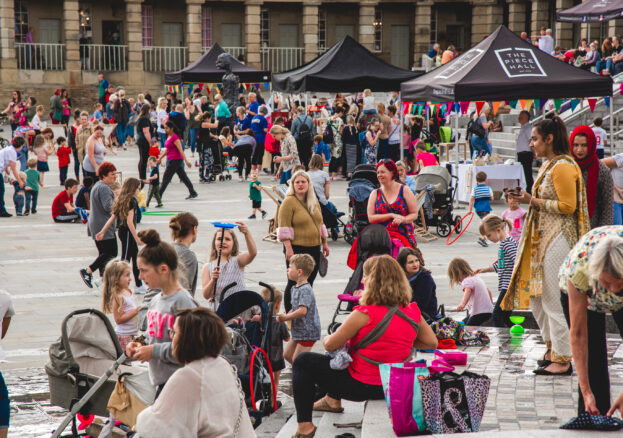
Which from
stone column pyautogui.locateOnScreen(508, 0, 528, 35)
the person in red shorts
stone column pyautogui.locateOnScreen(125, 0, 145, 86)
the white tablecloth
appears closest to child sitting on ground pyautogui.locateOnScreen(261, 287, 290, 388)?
the person in red shorts

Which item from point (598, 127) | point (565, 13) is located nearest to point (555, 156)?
point (598, 127)

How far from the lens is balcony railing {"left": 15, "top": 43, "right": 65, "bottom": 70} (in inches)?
1766

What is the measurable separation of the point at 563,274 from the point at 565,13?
21733 mm

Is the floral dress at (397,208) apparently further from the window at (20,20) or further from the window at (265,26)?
the window at (265,26)

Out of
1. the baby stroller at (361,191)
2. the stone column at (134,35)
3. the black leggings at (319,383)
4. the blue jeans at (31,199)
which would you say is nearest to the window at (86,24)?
the stone column at (134,35)

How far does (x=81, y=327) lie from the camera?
6.45 metres

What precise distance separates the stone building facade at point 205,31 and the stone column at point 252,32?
5 cm

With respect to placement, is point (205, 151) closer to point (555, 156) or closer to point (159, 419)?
point (555, 156)

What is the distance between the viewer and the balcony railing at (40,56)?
147ft

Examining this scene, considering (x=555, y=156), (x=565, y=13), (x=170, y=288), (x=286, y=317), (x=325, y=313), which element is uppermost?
(x=565, y=13)

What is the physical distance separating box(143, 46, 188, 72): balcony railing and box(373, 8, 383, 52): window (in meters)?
10.8

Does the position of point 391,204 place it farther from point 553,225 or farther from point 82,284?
point 82,284

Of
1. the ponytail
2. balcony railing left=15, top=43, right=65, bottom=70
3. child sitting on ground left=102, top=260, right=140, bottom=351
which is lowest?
child sitting on ground left=102, top=260, right=140, bottom=351

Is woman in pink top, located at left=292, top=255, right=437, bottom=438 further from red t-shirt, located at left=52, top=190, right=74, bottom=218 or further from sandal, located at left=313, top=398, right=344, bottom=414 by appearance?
red t-shirt, located at left=52, top=190, right=74, bottom=218
